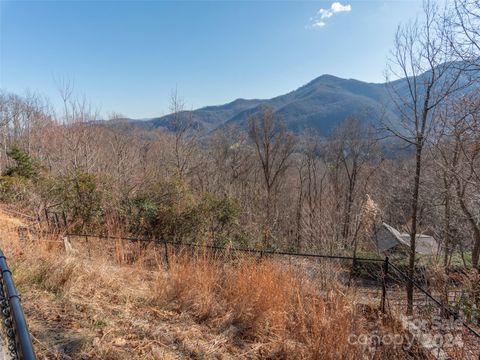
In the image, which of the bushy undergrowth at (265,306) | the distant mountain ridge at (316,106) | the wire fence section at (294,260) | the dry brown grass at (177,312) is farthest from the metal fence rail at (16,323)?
the distant mountain ridge at (316,106)

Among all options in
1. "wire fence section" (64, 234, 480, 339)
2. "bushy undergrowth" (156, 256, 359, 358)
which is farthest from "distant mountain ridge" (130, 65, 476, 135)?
"bushy undergrowth" (156, 256, 359, 358)

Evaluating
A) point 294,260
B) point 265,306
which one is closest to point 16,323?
point 265,306

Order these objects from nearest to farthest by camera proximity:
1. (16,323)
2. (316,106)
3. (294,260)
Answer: (16,323), (294,260), (316,106)

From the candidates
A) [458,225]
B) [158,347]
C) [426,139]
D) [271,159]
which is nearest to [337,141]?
[271,159]

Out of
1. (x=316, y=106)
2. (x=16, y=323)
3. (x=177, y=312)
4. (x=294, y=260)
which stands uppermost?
(x=316, y=106)

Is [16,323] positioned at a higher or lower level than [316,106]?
lower

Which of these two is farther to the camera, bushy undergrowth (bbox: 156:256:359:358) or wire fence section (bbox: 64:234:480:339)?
wire fence section (bbox: 64:234:480:339)

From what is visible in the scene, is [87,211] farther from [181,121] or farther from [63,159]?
[181,121]

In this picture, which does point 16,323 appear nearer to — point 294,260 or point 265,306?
point 265,306

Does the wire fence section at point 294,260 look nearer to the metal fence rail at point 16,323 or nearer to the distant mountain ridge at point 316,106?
the metal fence rail at point 16,323

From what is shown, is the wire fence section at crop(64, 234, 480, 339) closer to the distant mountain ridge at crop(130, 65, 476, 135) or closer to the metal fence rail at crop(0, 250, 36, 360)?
the metal fence rail at crop(0, 250, 36, 360)

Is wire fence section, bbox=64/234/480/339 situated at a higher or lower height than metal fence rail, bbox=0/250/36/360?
lower

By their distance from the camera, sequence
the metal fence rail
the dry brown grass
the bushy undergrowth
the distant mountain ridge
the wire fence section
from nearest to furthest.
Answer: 1. the metal fence rail
2. the dry brown grass
3. the bushy undergrowth
4. the wire fence section
5. the distant mountain ridge

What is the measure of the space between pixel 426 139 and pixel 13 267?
7.11m
